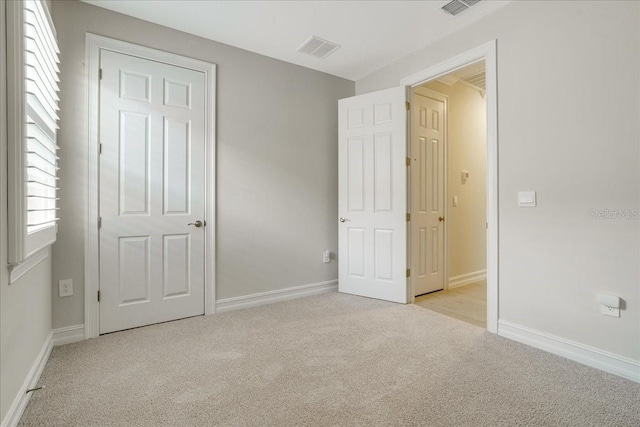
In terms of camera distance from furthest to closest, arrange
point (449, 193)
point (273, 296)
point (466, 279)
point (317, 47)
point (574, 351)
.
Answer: point (466, 279) → point (449, 193) → point (273, 296) → point (317, 47) → point (574, 351)


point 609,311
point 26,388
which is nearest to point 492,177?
point 609,311

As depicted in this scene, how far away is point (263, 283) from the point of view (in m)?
3.34

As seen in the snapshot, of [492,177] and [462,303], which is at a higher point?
[492,177]

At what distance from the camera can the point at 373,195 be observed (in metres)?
3.53

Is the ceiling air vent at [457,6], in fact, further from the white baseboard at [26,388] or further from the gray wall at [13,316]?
the white baseboard at [26,388]

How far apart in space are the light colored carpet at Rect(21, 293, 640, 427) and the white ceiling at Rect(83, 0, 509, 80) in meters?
2.65

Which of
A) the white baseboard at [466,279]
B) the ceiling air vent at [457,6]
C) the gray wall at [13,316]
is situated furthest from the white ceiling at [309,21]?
the white baseboard at [466,279]

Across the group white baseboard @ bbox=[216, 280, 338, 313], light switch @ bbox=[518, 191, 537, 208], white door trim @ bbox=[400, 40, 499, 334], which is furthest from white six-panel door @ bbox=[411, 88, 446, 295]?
light switch @ bbox=[518, 191, 537, 208]

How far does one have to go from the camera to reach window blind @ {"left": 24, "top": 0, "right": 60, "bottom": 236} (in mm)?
1524

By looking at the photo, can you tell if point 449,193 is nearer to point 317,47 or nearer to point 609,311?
point 609,311

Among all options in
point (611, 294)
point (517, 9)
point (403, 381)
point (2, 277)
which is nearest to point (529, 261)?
point (611, 294)

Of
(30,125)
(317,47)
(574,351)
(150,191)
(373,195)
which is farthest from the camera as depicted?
(373,195)

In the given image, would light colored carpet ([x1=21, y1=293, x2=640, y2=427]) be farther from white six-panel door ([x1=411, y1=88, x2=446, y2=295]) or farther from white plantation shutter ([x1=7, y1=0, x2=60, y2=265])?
white six-panel door ([x1=411, y1=88, x2=446, y2=295])

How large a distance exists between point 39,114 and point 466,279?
15.2ft
